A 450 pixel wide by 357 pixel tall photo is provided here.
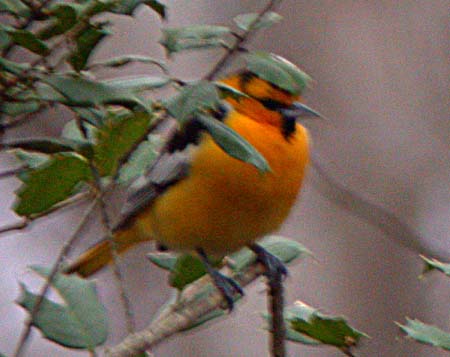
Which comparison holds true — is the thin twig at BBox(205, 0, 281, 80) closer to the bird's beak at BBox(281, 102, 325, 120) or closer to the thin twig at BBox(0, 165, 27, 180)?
the thin twig at BBox(0, 165, 27, 180)

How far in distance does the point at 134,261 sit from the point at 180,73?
0.90m

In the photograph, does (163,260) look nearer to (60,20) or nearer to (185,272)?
(185,272)

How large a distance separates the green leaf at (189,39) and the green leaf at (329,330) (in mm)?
443

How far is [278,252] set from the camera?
1.93 meters

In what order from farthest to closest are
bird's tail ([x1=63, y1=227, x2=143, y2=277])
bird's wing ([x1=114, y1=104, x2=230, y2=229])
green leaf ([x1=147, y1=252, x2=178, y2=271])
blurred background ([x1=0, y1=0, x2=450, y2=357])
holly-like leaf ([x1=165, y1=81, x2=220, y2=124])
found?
1. blurred background ([x1=0, y1=0, x2=450, y2=357])
2. bird's tail ([x1=63, y1=227, x2=143, y2=277])
3. bird's wing ([x1=114, y1=104, x2=230, y2=229])
4. green leaf ([x1=147, y1=252, x2=178, y2=271])
5. holly-like leaf ([x1=165, y1=81, x2=220, y2=124])

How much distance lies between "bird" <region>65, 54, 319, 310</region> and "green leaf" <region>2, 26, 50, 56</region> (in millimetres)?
752

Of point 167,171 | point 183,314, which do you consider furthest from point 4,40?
point 167,171

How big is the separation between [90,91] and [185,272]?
0.53 meters

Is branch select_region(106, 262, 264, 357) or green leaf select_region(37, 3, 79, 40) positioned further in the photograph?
branch select_region(106, 262, 264, 357)

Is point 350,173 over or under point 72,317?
under

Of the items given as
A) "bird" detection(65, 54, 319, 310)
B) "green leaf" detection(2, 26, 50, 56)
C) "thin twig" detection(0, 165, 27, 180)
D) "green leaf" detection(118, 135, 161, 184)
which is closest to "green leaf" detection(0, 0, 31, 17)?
"green leaf" detection(2, 26, 50, 56)

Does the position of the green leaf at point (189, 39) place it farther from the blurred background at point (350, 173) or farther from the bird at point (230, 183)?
the blurred background at point (350, 173)

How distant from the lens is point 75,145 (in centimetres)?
138

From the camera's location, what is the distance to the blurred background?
171 inches
